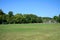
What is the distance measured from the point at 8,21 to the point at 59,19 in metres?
41.6

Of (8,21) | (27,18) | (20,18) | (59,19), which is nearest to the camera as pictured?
(8,21)

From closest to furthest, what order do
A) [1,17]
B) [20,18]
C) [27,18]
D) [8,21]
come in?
[1,17]
[8,21]
[20,18]
[27,18]

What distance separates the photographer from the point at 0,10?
83.4 metres

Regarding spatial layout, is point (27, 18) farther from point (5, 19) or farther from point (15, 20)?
point (5, 19)

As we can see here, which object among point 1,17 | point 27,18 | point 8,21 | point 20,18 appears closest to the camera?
point 1,17

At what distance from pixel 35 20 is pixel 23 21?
12650 mm

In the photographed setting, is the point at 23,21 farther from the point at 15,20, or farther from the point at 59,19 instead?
the point at 59,19

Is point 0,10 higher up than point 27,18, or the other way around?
point 0,10

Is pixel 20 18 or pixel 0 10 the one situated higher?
pixel 0 10

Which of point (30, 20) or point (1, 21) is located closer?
point (1, 21)

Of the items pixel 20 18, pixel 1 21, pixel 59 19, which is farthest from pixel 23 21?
pixel 59 19

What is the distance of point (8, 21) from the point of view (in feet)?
244

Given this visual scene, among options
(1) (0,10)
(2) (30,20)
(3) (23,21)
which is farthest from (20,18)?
(1) (0,10)

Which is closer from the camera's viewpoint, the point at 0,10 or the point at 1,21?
the point at 1,21
